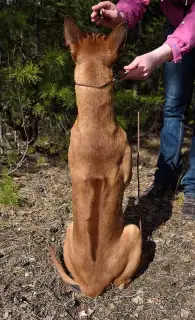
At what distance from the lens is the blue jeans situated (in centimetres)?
462

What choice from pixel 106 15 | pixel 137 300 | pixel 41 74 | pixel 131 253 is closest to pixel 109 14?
pixel 106 15

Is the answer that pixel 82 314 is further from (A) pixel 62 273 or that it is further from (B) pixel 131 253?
(B) pixel 131 253

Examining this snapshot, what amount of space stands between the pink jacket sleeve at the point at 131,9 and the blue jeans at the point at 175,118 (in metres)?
0.51

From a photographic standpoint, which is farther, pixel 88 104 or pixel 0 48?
pixel 0 48

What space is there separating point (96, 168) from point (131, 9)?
1.76 meters

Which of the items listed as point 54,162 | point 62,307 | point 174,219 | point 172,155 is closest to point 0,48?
point 54,162

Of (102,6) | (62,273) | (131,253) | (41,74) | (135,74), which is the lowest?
(62,273)

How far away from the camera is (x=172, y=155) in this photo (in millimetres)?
5059

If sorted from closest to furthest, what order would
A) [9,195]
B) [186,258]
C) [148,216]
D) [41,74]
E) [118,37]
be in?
[118,37] < [186,258] < [148,216] < [9,195] < [41,74]

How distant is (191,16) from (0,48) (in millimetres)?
2622

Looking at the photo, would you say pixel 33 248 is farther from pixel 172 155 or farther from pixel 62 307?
pixel 172 155

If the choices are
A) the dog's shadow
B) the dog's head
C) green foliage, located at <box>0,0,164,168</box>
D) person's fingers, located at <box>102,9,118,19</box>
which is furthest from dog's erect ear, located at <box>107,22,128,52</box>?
the dog's shadow

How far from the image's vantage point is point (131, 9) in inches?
161

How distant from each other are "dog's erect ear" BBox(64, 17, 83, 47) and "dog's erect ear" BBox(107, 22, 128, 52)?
0.77 feet
